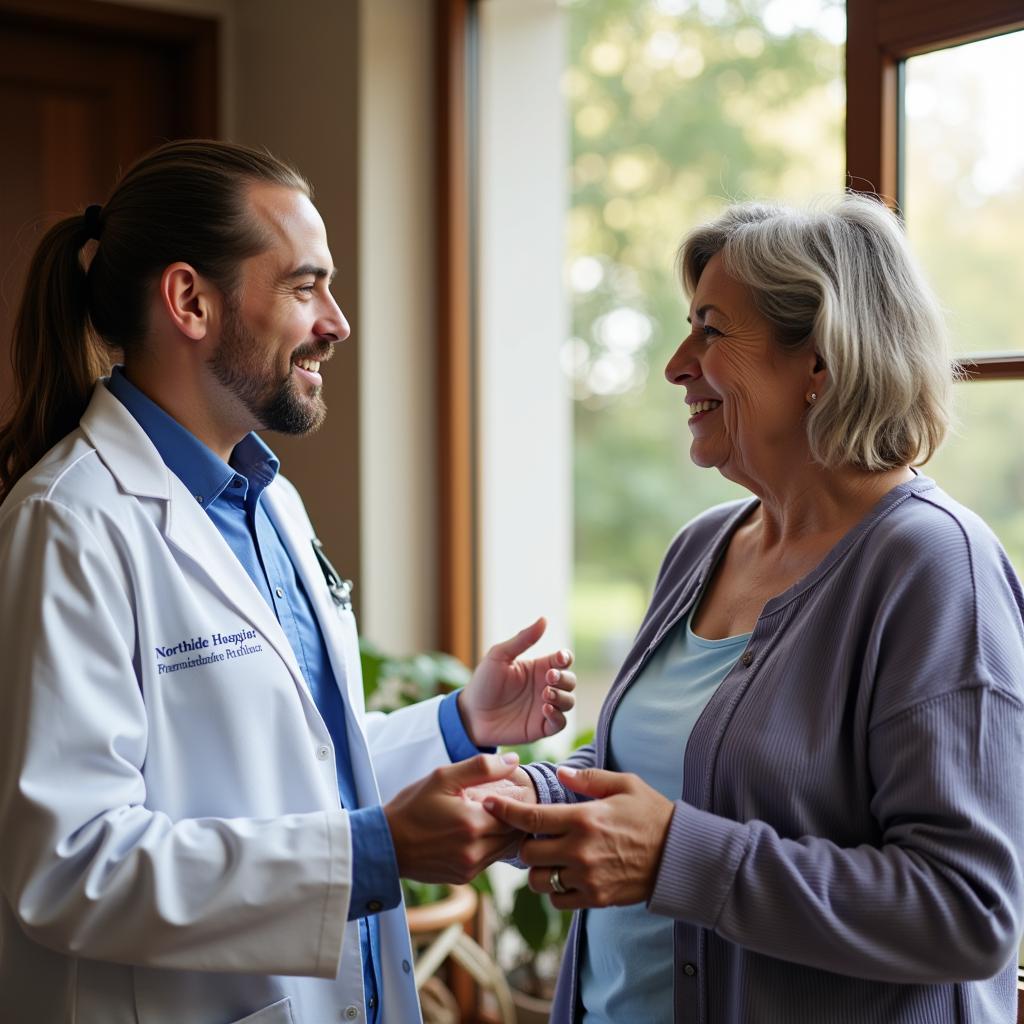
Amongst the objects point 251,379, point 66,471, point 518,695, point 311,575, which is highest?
point 251,379

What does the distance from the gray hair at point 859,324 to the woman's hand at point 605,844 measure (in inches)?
18.6

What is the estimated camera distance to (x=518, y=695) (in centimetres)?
173

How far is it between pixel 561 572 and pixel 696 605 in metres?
1.59

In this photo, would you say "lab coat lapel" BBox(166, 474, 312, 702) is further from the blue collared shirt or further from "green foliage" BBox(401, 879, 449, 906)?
"green foliage" BBox(401, 879, 449, 906)

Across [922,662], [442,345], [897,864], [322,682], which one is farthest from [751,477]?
[442,345]

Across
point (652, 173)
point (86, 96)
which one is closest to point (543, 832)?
point (86, 96)

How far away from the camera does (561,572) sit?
3197 mm

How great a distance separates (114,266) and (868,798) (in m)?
1.15

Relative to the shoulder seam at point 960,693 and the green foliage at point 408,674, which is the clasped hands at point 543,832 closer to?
the shoulder seam at point 960,693

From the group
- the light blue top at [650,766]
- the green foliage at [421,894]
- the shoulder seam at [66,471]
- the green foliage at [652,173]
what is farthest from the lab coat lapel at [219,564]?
the green foliage at [652,173]

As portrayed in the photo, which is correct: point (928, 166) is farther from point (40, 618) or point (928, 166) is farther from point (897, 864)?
point (40, 618)

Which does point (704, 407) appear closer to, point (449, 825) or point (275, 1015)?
point (449, 825)

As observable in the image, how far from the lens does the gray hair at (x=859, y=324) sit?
1394 millimetres

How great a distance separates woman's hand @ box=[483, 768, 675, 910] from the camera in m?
1.26
